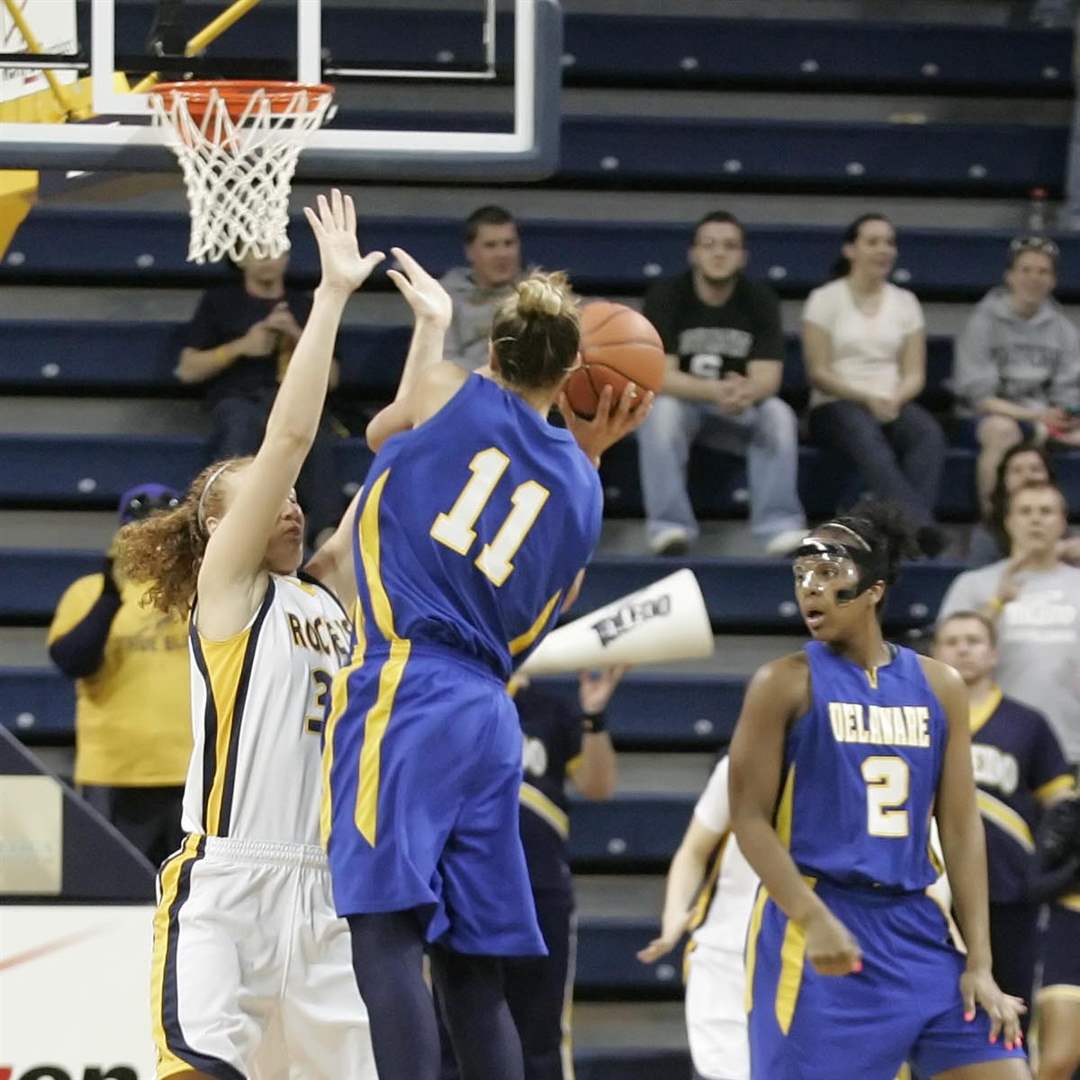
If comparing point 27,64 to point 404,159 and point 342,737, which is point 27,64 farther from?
point 342,737

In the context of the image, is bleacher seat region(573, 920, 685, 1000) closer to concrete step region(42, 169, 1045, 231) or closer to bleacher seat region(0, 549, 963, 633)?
bleacher seat region(0, 549, 963, 633)

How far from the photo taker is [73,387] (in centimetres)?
939

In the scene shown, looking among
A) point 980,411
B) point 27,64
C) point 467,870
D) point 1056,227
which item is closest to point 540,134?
point 27,64

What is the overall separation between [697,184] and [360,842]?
21.6ft

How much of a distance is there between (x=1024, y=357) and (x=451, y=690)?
5.70 m

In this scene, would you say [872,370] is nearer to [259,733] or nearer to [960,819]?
[960,819]

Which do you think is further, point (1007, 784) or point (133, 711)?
point (133, 711)

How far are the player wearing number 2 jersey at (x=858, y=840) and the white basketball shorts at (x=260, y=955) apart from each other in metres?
1.02

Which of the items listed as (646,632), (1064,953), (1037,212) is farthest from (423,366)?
(1037,212)

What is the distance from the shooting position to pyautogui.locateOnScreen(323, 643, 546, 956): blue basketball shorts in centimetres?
397

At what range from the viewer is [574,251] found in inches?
381

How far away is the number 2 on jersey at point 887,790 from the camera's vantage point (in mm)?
4891

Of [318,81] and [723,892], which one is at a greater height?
[318,81]

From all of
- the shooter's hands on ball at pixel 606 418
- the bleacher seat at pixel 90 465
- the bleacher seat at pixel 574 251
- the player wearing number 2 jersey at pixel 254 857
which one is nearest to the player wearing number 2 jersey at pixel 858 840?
the shooter's hands on ball at pixel 606 418
